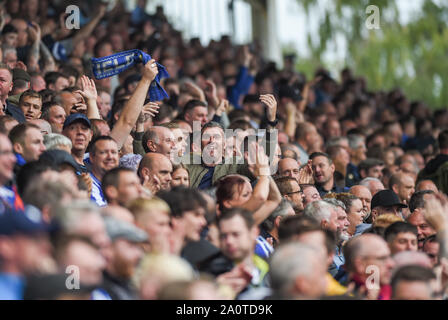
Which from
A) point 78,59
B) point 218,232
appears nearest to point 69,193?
point 218,232

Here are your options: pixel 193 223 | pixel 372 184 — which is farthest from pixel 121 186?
pixel 372 184

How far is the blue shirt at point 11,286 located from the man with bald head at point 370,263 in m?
2.20

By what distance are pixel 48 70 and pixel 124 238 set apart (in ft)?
18.9

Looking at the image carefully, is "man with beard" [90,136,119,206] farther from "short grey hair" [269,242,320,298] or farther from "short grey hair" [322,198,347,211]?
"short grey hair" [269,242,320,298]

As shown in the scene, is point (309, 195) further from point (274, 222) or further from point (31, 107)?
point (31, 107)

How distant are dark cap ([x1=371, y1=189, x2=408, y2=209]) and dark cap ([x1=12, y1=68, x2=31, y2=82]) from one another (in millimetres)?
3384

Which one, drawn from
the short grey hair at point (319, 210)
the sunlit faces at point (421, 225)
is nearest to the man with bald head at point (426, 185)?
the sunlit faces at point (421, 225)

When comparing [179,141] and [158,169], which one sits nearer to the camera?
[158,169]

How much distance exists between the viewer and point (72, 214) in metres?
4.65

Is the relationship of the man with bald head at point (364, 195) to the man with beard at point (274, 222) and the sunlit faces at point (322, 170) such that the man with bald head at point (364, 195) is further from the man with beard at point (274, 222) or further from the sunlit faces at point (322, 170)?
the man with beard at point (274, 222)

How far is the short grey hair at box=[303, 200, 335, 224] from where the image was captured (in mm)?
6801

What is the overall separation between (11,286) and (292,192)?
341 cm

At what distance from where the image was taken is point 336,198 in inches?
312

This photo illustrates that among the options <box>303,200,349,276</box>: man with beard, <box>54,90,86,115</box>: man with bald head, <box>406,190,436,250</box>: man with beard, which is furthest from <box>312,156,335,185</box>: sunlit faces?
<box>54,90,86,115</box>: man with bald head
